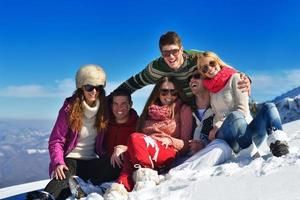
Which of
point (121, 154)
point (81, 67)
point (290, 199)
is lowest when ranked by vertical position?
point (290, 199)

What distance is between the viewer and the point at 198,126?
589 cm

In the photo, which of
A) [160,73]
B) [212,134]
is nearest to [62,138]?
[160,73]

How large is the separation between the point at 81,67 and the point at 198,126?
1720mm

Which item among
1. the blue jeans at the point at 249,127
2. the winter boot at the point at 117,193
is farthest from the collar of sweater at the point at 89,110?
the blue jeans at the point at 249,127

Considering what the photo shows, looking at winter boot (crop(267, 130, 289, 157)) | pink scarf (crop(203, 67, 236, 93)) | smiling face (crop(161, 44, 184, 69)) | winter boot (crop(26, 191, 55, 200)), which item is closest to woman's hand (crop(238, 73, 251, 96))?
pink scarf (crop(203, 67, 236, 93))

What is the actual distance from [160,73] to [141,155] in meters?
1.54

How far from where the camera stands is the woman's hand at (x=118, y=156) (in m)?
5.70

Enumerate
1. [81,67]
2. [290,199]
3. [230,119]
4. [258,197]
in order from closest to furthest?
[290,199] → [258,197] → [230,119] → [81,67]

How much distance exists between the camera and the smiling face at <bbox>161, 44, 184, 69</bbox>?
607 centimetres

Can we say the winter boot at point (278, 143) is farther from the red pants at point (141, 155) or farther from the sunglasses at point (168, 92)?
the sunglasses at point (168, 92)

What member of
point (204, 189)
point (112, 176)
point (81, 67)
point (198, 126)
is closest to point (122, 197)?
point (204, 189)

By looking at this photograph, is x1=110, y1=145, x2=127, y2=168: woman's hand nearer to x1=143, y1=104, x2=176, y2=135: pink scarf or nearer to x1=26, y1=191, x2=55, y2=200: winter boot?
x1=143, y1=104, x2=176, y2=135: pink scarf

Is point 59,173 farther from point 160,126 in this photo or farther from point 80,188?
point 160,126

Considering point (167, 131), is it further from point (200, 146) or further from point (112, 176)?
point (112, 176)
